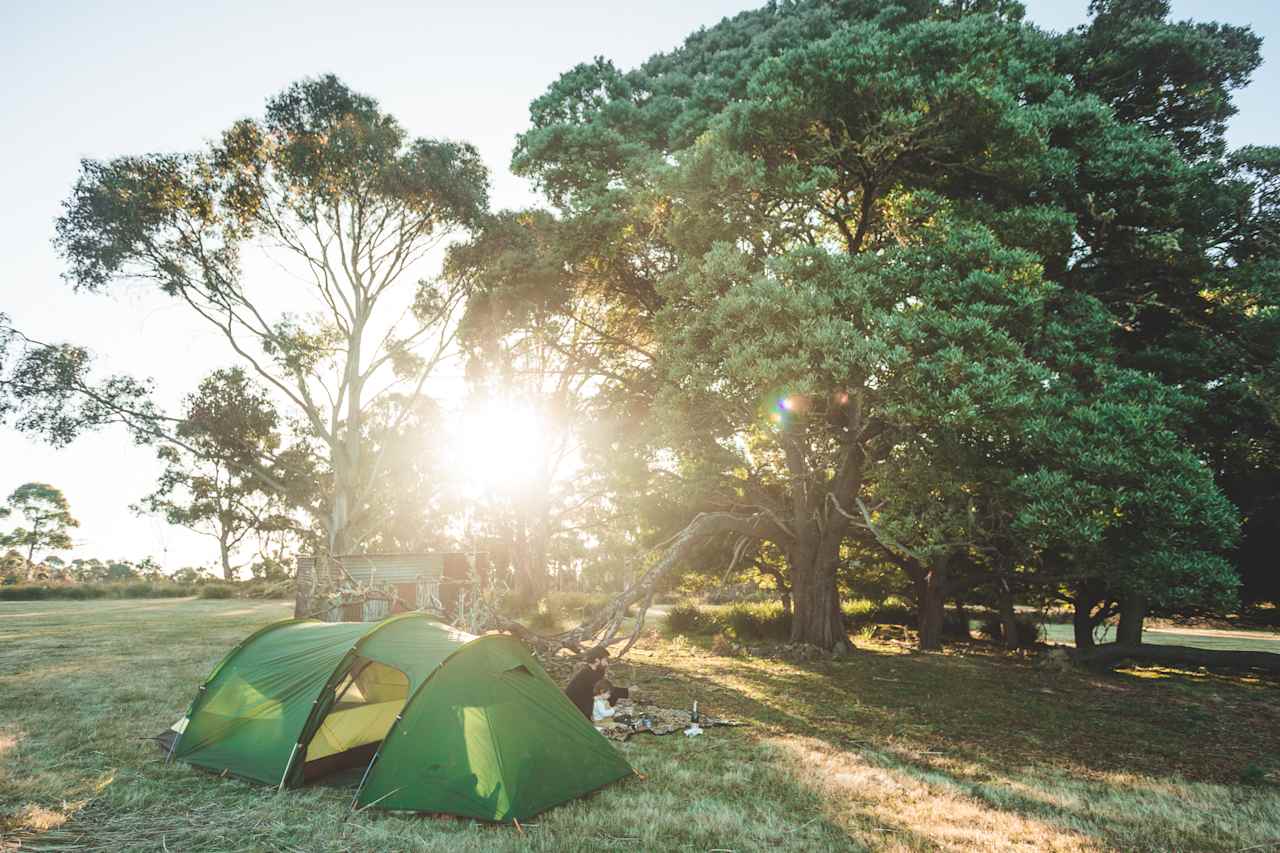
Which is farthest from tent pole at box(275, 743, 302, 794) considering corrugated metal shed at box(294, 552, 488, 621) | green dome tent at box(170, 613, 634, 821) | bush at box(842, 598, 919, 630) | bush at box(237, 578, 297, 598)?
bush at box(237, 578, 297, 598)

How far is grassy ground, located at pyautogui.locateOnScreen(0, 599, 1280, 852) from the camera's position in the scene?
5.17 m

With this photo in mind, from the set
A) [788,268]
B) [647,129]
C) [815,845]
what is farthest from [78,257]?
[815,845]

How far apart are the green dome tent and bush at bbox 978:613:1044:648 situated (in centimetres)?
1859

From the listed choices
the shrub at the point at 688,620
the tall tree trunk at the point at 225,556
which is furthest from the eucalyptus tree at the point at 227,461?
the shrub at the point at 688,620

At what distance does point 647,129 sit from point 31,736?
584 inches

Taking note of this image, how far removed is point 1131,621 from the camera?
15.6 meters

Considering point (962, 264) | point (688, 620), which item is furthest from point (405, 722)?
point (688, 620)

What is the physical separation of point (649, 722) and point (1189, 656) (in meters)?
12.1

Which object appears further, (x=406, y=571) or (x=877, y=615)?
(x=406, y=571)

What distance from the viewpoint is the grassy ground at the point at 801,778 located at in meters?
5.17

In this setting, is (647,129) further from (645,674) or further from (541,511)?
(541,511)

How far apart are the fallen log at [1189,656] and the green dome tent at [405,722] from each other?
1345 centimetres

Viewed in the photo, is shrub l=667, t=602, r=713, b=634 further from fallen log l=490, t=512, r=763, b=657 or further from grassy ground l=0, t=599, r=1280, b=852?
grassy ground l=0, t=599, r=1280, b=852

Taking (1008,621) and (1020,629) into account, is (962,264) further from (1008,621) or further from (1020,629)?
(1020,629)
